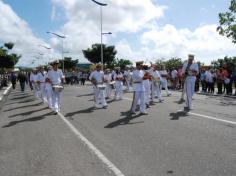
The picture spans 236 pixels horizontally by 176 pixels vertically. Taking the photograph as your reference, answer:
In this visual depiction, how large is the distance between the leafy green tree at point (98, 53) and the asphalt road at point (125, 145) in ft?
299

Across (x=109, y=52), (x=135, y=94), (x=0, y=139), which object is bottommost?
(x=0, y=139)

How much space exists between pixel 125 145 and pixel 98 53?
320 feet

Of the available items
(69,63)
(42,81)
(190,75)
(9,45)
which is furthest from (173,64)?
(69,63)

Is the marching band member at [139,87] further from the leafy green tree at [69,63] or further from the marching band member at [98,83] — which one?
the leafy green tree at [69,63]

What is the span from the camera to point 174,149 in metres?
8.17

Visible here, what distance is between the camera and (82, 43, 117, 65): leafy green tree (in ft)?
343

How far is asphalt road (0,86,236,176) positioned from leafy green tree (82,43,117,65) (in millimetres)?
91228

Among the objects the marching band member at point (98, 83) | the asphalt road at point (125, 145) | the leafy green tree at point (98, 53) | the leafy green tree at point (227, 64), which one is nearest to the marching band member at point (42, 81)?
the marching band member at point (98, 83)

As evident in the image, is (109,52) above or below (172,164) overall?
above

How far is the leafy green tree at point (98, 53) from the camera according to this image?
10450cm

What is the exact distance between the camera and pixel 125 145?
8.77 m

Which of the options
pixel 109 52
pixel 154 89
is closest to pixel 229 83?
pixel 154 89

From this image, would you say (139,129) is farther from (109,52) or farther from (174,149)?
(109,52)

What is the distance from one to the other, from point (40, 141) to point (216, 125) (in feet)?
15.4
